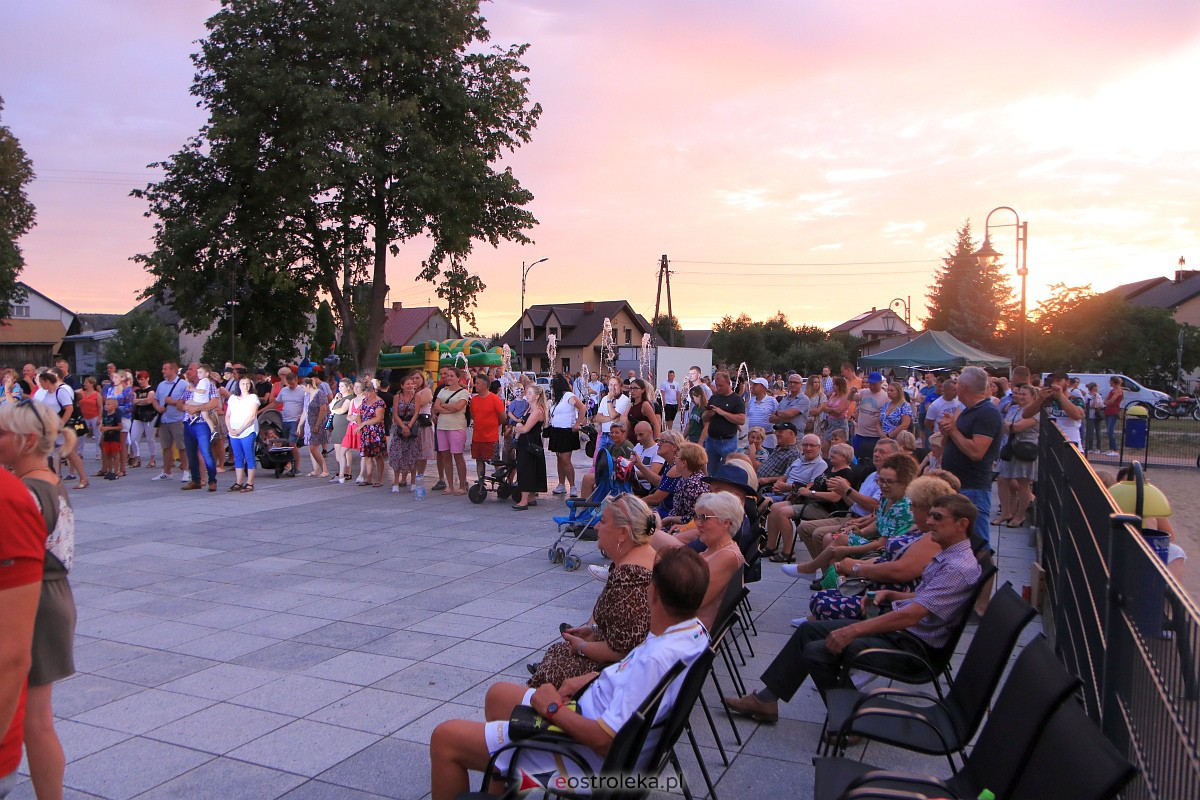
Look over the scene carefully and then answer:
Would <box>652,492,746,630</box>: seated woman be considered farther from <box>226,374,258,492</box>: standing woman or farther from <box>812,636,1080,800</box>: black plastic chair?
<box>226,374,258,492</box>: standing woman

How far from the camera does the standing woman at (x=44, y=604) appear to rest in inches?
118

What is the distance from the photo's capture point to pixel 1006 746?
109 inches

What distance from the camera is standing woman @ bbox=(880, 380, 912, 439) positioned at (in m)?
9.69

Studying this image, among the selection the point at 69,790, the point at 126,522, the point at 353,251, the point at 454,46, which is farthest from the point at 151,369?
the point at 69,790

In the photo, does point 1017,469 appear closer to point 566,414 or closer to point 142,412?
point 566,414

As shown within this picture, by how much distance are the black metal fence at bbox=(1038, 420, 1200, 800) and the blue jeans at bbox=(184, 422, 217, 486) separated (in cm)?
1189

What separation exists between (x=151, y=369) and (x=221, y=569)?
44.5m

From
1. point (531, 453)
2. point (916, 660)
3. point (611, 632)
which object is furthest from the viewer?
point (531, 453)

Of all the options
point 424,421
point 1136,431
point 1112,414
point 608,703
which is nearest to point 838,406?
point 424,421

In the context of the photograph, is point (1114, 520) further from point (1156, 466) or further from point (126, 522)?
point (1156, 466)

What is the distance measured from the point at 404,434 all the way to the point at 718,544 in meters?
8.77

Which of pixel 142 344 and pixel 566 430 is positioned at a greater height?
pixel 142 344

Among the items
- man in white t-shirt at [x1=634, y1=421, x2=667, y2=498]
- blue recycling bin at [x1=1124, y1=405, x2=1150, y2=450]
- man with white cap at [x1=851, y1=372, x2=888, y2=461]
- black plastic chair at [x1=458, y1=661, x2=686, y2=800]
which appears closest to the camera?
black plastic chair at [x1=458, y1=661, x2=686, y2=800]

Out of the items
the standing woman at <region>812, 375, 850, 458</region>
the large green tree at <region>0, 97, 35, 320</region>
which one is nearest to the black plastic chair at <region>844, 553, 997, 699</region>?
the standing woman at <region>812, 375, 850, 458</region>
